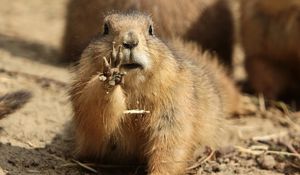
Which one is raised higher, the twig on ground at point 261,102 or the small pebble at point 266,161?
the twig on ground at point 261,102

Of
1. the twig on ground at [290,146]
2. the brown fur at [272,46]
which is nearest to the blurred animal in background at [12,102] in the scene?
the twig on ground at [290,146]

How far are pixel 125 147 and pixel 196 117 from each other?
0.59m

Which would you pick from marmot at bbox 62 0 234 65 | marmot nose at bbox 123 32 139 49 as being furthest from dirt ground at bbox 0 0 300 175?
marmot nose at bbox 123 32 139 49

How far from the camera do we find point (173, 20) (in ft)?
25.4

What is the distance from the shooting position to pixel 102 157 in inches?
218

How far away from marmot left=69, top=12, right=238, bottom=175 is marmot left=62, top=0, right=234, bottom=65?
1.98 meters

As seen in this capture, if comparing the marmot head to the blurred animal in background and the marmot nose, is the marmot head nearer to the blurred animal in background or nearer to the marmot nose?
the marmot nose

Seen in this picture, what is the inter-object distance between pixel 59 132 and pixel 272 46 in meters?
3.00

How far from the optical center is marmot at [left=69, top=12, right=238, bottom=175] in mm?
4938

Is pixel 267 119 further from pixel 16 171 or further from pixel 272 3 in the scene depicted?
pixel 16 171

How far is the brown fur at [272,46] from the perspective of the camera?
8.04 m

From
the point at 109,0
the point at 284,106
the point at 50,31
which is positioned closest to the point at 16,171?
the point at 109,0

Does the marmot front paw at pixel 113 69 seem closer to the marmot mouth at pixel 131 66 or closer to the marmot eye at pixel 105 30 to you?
the marmot mouth at pixel 131 66

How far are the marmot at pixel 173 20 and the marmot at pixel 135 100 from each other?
198 cm
